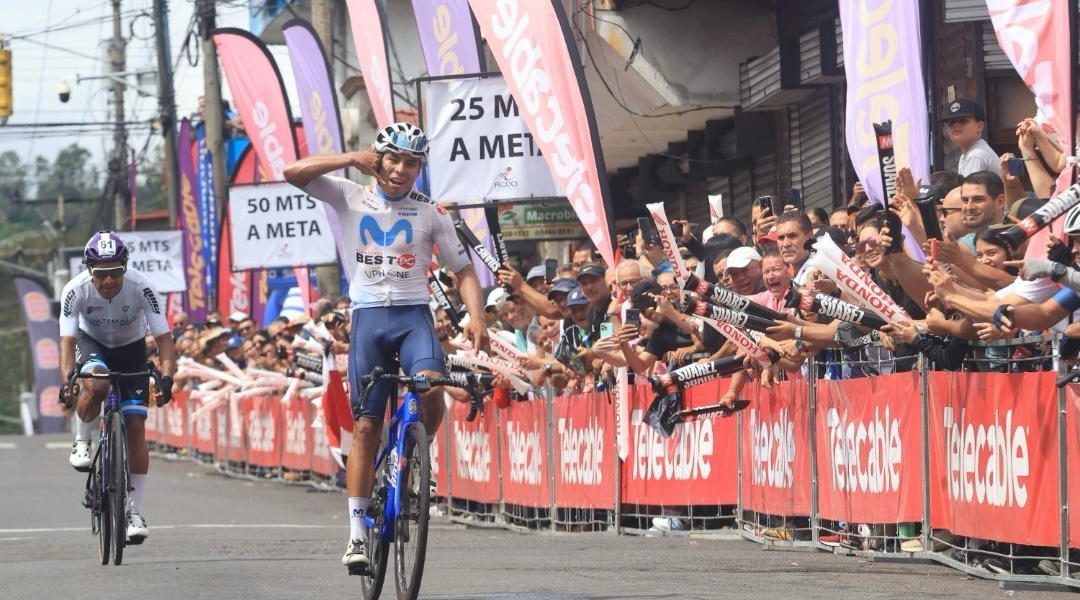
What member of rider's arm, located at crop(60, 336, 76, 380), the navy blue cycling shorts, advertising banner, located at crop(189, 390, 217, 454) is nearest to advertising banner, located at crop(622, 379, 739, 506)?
rider's arm, located at crop(60, 336, 76, 380)

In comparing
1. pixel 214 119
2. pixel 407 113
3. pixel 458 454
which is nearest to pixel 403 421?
pixel 458 454

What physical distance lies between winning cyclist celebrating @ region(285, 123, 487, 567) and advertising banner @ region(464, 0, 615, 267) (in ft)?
16.6

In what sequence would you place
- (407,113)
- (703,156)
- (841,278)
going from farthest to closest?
(407,113)
(703,156)
(841,278)

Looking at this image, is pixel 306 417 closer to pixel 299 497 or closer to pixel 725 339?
pixel 299 497

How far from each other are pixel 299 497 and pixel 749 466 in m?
10.7

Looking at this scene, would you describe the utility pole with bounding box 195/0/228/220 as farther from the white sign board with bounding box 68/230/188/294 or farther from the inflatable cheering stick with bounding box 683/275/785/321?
the inflatable cheering stick with bounding box 683/275/785/321

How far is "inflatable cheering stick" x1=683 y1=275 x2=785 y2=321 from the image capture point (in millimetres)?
11383

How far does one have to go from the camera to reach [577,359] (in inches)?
608

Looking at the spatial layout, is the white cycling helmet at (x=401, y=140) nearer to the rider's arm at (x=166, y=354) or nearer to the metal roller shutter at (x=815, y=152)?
the rider's arm at (x=166, y=354)

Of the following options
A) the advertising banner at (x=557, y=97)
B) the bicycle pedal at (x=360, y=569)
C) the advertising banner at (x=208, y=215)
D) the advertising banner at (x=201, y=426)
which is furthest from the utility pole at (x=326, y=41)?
the bicycle pedal at (x=360, y=569)

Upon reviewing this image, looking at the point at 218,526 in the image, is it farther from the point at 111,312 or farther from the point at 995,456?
the point at 995,456

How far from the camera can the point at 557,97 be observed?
1555 centimetres

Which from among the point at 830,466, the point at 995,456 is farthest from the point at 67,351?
the point at 995,456

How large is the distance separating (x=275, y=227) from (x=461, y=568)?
53.7 feet
